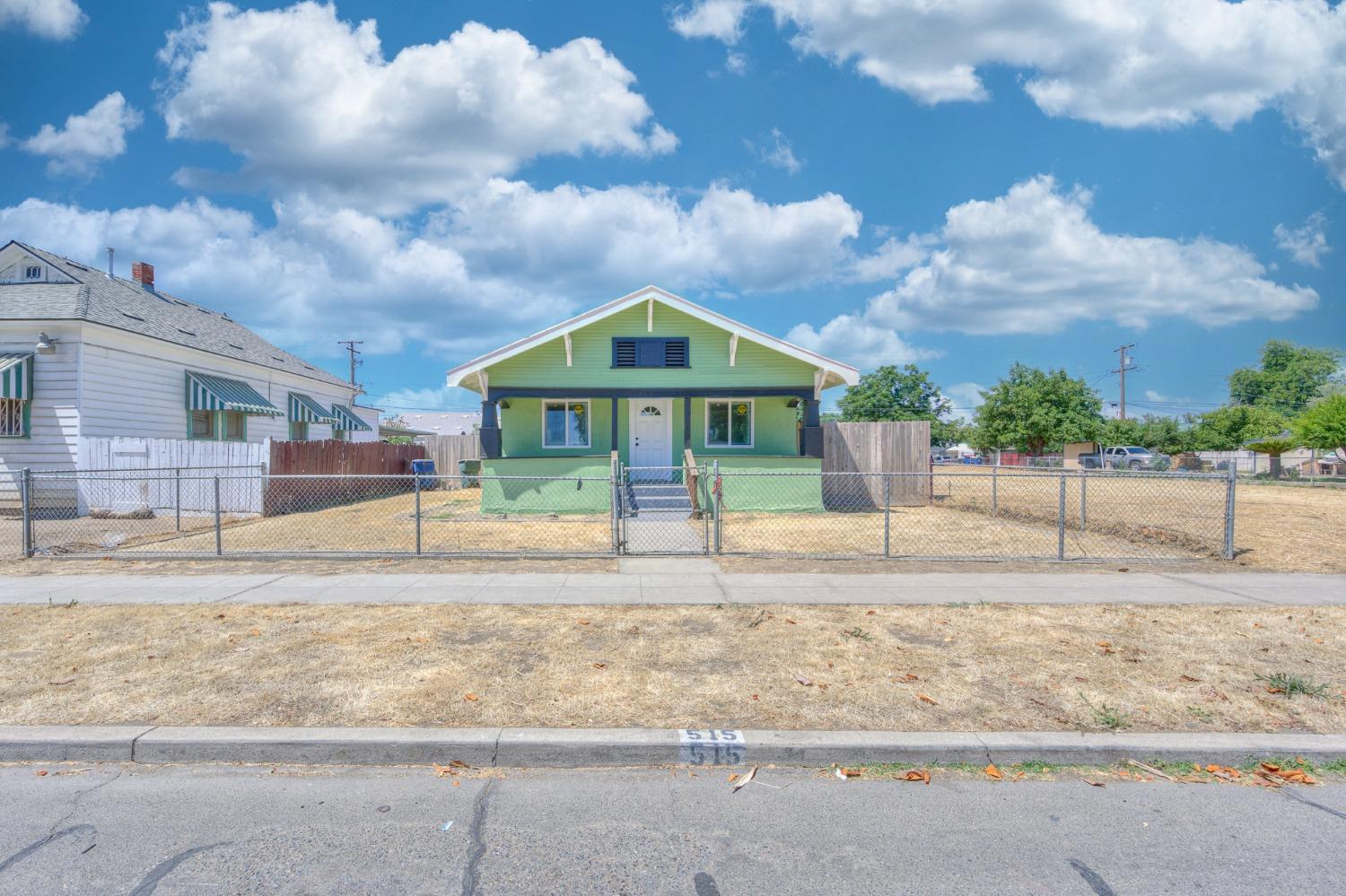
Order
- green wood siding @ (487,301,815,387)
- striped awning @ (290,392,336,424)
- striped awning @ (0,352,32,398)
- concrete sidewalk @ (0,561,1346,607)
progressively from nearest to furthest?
concrete sidewalk @ (0,561,1346,607) < striped awning @ (0,352,32,398) < green wood siding @ (487,301,815,387) < striped awning @ (290,392,336,424)

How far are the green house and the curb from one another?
13.2 metres

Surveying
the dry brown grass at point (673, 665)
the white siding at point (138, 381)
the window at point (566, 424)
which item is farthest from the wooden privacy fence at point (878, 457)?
the white siding at point (138, 381)

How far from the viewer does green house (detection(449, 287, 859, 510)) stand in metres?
18.5

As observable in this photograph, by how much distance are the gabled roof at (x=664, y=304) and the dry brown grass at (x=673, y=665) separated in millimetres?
11162

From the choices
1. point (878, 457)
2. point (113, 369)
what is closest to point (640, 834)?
point (878, 457)

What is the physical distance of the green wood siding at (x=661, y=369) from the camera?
18.9 meters

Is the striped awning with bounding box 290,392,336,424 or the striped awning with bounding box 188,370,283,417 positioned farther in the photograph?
the striped awning with bounding box 290,392,336,424

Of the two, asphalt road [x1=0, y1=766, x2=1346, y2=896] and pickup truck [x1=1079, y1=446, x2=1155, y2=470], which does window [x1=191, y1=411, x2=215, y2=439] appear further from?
pickup truck [x1=1079, y1=446, x2=1155, y2=470]

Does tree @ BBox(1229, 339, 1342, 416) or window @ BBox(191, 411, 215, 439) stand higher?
tree @ BBox(1229, 339, 1342, 416)

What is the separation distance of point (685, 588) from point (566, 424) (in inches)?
463

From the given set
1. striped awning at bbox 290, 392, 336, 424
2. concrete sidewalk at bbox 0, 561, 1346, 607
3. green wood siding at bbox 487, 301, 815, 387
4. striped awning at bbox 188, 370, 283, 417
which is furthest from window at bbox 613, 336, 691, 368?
striped awning at bbox 290, 392, 336, 424

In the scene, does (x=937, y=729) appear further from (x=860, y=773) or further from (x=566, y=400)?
(x=566, y=400)

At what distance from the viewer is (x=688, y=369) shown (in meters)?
19.1

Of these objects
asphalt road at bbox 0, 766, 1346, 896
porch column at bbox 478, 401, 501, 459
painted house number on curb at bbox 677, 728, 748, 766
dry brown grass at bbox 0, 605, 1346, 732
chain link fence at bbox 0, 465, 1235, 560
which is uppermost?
porch column at bbox 478, 401, 501, 459
